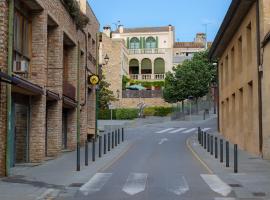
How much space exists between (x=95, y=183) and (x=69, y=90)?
1287 centimetres

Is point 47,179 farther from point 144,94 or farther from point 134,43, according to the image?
point 134,43

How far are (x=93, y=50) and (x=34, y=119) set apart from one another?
52.9ft

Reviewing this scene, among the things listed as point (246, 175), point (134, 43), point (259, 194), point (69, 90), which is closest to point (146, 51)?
point (134, 43)

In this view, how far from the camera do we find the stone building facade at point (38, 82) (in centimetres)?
1573

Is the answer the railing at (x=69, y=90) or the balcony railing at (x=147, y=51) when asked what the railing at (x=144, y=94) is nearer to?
the balcony railing at (x=147, y=51)

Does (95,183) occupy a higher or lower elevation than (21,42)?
lower

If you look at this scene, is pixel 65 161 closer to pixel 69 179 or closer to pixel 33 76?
pixel 33 76

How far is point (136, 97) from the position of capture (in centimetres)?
7644

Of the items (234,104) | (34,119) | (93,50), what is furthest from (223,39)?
(34,119)

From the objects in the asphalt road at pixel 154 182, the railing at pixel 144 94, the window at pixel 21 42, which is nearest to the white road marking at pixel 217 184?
the asphalt road at pixel 154 182

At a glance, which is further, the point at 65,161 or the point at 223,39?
the point at 223,39

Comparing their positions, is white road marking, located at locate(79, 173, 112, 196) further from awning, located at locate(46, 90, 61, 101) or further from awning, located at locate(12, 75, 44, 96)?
awning, located at locate(46, 90, 61, 101)

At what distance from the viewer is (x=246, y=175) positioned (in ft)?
52.2

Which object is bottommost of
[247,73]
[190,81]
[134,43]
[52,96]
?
[52,96]
